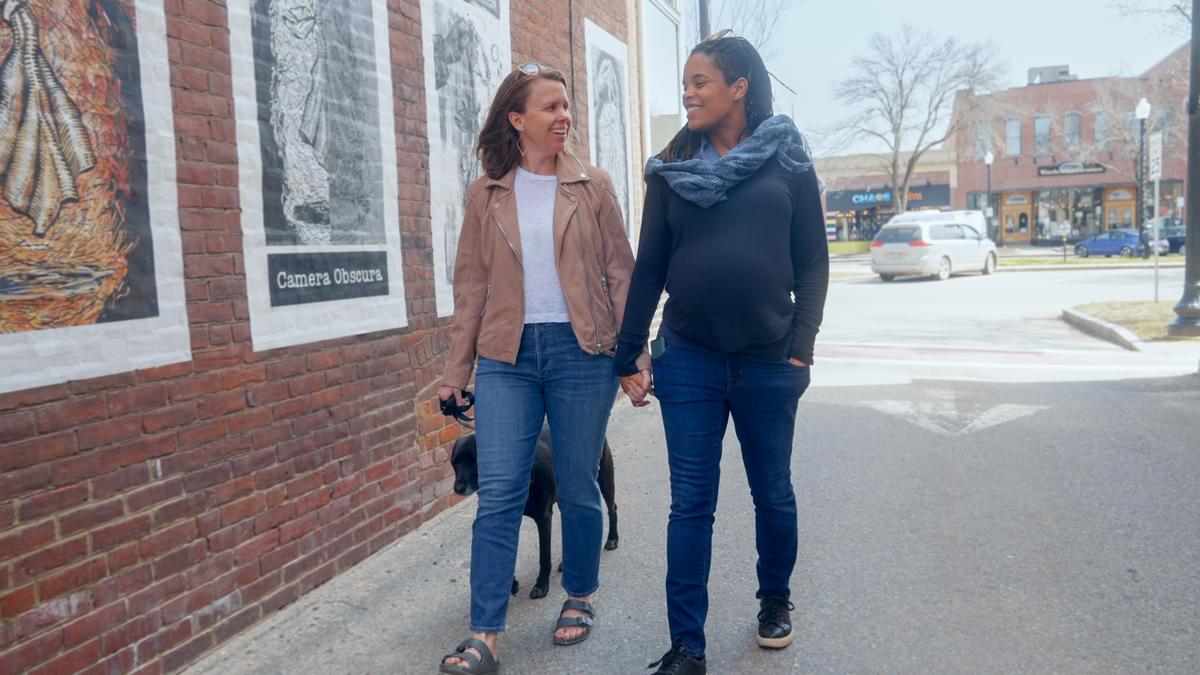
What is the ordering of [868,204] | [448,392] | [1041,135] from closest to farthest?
[448,392]
[1041,135]
[868,204]

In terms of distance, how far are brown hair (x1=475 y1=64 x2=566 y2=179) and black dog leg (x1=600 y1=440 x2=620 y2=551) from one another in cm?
141

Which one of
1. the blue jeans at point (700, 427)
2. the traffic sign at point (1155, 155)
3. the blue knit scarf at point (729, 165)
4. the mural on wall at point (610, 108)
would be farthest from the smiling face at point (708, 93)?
the traffic sign at point (1155, 155)

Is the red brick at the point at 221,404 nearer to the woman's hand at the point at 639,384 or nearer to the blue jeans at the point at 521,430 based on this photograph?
the blue jeans at the point at 521,430

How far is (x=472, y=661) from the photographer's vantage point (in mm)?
3244

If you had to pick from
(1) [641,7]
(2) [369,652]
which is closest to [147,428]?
(2) [369,652]

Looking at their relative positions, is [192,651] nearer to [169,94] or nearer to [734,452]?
[169,94]

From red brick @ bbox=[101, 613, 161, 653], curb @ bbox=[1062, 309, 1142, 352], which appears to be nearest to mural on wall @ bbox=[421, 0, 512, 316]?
red brick @ bbox=[101, 613, 161, 653]

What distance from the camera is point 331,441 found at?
433 centimetres

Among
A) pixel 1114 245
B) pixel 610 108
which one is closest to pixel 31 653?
pixel 610 108

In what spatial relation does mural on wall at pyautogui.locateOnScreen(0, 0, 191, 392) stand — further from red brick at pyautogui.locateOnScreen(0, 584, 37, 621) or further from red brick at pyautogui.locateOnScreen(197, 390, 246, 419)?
red brick at pyautogui.locateOnScreen(0, 584, 37, 621)

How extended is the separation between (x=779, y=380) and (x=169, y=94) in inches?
90.4

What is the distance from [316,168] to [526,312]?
4.92 ft

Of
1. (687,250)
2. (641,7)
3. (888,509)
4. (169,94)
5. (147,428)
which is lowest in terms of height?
(888,509)

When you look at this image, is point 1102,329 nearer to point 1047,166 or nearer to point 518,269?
point 518,269
